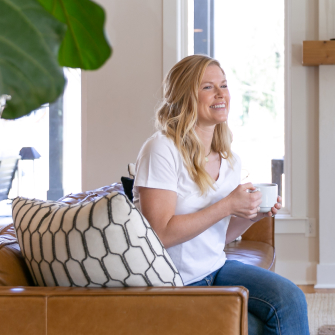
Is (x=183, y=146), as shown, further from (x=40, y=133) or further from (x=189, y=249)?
(x=40, y=133)

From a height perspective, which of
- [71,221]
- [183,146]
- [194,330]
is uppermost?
[183,146]

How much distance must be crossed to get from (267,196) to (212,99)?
0.40 meters

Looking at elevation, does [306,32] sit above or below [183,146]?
above

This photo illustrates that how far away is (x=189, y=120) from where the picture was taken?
1618 millimetres

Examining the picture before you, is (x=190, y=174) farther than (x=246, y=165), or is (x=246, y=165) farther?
(x=246, y=165)

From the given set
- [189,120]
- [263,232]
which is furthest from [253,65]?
[189,120]

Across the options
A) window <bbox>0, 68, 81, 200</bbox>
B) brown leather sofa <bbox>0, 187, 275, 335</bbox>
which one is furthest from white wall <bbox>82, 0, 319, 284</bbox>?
brown leather sofa <bbox>0, 187, 275, 335</bbox>

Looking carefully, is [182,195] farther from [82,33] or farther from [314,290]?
[314,290]

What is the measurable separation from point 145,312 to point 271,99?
9.02 feet

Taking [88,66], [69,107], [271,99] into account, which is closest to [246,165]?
[271,99]

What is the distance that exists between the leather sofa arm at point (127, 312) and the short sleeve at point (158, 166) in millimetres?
475

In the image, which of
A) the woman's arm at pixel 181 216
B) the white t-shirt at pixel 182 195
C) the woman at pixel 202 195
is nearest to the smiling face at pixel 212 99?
the woman at pixel 202 195

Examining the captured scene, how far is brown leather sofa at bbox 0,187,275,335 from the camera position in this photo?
99 centimetres

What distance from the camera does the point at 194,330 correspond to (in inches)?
39.0
